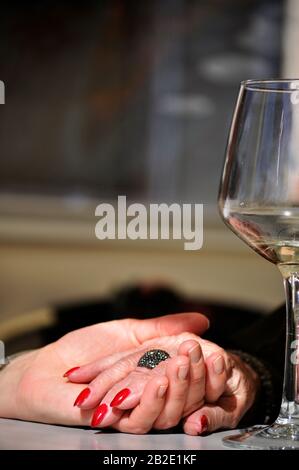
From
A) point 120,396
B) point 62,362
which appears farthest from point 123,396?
point 62,362

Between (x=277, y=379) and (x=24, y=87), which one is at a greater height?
(x=24, y=87)

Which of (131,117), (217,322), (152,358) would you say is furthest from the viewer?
(131,117)

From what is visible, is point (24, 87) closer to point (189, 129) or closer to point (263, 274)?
point (189, 129)

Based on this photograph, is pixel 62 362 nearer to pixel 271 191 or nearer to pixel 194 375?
pixel 194 375

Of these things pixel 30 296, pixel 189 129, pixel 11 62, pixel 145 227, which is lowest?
A: pixel 30 296

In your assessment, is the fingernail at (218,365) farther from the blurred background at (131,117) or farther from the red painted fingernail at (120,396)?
the blurred background at (131,117)
